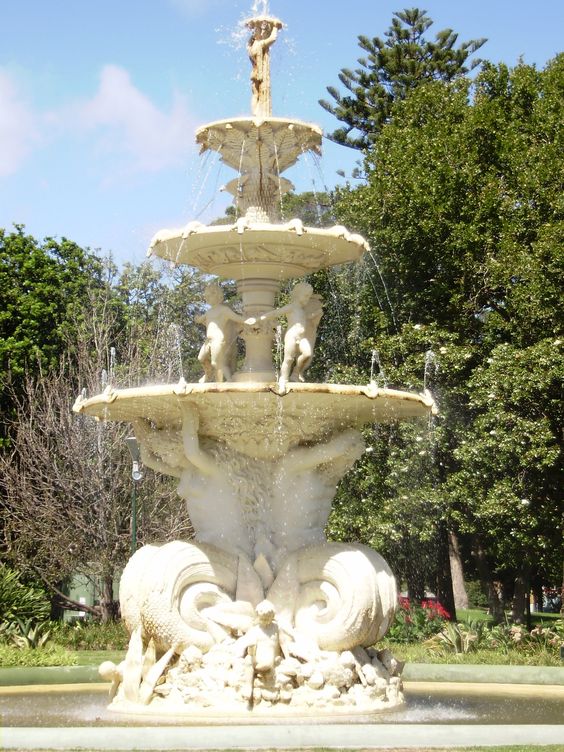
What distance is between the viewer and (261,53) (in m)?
13.3

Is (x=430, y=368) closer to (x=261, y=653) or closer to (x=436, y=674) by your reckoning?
(x=436, y=674)

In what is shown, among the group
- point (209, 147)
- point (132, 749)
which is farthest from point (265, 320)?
point (132, 749)

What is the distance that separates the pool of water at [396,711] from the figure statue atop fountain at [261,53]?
6.50m

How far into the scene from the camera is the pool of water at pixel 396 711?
10.5 m

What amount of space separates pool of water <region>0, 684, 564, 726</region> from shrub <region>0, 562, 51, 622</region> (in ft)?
34.9

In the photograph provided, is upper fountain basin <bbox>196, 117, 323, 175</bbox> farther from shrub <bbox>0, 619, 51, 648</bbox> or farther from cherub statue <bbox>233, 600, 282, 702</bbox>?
shrub <bbox>0, 619, 51, 648</bbox>

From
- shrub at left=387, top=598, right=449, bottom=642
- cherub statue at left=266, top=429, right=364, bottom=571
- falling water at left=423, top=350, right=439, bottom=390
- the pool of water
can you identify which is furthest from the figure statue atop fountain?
shrub at left=387, top=598, right=449, bottom=642

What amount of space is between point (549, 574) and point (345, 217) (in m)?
9.74

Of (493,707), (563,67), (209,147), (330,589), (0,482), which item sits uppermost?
(563,67)

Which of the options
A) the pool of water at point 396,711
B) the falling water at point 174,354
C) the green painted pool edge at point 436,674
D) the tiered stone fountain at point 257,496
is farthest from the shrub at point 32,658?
the falling water at point 174,354

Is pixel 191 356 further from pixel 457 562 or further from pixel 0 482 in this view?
pixel 457 562

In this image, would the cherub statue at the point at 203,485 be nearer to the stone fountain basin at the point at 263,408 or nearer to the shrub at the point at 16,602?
Answer: the stone fountain basin at the point at 263,408

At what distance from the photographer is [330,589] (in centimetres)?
1145

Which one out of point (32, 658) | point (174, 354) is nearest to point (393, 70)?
point (174, 354)
